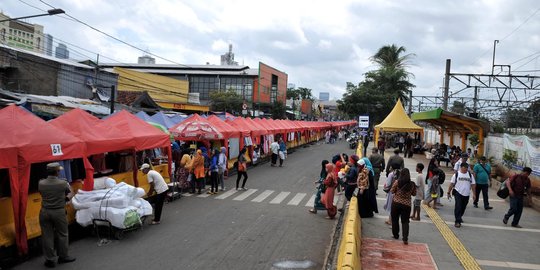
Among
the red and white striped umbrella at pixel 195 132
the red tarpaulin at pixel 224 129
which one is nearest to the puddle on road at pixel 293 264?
the red and white striped umbrella at pixel 195 132

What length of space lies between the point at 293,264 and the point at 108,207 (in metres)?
3.99

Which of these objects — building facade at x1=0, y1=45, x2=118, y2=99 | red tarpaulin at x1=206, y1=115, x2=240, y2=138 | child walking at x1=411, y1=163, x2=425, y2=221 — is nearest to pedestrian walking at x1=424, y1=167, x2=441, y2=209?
child walking at x1=411, y1=163, x2=425, y2=221

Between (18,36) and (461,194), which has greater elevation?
(18,36)

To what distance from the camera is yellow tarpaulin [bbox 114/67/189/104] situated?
4256 cm

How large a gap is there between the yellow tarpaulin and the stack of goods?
31.1 metres

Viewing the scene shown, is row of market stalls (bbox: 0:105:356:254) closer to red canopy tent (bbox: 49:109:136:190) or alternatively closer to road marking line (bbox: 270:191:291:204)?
red canopy tent (bbox: 49:109:136:190)

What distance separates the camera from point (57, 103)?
61.6 feet

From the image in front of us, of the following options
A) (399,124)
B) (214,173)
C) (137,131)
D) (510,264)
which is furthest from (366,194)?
(399,124)

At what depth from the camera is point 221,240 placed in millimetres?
9234

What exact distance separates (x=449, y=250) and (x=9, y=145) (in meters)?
8.34

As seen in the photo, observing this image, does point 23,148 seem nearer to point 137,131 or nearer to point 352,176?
point 137,131

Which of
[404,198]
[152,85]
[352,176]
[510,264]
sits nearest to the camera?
[510,264]

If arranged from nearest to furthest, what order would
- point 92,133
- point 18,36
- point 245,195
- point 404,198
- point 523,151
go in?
point 404,198 < point 92,133 < point 245,195 < point 523,151 < point 18,36

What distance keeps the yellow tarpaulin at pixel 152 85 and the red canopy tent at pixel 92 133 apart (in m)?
28.3
